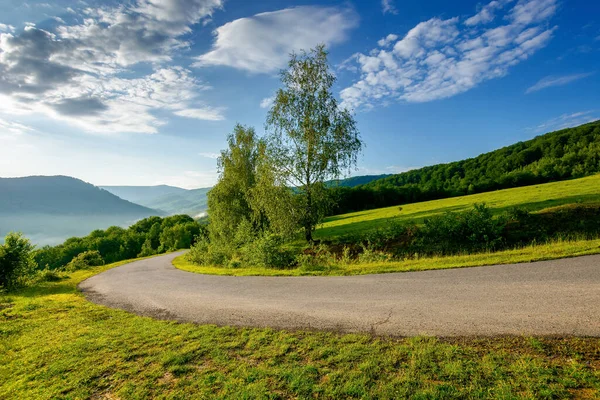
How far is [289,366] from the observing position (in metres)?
5.71

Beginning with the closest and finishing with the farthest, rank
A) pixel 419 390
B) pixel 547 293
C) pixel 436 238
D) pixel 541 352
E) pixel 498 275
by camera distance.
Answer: pixel 419 390
pixel 541 352
pixel 547 293
pixel 498 275
pixel 436 238

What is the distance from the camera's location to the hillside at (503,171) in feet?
218

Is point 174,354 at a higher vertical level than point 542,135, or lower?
lower

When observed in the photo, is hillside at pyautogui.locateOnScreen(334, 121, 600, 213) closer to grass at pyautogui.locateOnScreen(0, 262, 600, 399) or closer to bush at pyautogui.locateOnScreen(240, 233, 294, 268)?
bush at pyautogui.locateOnScreen(240, 233, 294, 268)

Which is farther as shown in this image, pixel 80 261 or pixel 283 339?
pixel 80 261

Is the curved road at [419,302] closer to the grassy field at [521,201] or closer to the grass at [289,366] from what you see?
the grass at [289,366]

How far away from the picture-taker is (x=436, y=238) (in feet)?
60.3

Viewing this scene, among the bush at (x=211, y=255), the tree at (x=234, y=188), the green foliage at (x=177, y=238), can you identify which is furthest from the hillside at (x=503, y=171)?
the green foliage at (x=177, y=238)

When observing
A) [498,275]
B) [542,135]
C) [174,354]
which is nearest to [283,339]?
[174,354]

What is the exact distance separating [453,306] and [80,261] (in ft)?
158

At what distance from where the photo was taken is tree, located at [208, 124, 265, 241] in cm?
3114

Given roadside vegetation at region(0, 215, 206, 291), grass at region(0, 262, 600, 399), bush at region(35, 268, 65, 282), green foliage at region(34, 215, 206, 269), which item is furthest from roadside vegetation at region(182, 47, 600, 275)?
green foliage at region(34, 215, 206, 269)

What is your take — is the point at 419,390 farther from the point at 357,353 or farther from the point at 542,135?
Result: the point at 542,135

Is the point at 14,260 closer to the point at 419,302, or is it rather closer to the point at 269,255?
the point at 269,255
